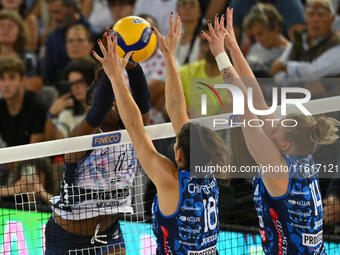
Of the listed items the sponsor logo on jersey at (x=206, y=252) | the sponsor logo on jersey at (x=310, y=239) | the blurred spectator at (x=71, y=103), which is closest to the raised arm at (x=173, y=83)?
the sponsor logo on jersey at (x=206, y=252)

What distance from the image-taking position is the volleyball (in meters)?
4.61

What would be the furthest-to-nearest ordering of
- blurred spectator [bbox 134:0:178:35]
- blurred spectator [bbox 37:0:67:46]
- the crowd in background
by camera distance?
blurred spectator [bbox 37:0:67:46] < blurred spectator [bbox 134:0:178:35] < the crowd in background

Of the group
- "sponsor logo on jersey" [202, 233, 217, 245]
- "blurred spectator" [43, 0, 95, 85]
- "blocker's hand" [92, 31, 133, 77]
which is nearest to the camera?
"blocker's hand" [92, 31, 133, 77]

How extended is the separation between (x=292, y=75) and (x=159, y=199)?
4.02 metres

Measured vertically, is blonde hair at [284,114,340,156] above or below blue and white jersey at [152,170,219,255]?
above

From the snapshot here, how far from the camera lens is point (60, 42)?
31.0ft

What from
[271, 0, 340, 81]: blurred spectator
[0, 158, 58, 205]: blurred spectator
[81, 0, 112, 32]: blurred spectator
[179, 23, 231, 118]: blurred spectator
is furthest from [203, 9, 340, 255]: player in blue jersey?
[81, 0, 112, 32]: blurred spectator

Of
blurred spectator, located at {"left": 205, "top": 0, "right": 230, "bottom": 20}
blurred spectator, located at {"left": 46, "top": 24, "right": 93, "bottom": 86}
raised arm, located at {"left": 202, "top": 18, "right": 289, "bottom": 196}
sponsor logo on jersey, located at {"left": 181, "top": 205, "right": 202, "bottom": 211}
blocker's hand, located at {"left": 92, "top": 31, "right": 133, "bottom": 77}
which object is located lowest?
sponsor logo on jersey, located at {"left": 181, "top": 205, "right": 202, "bottom": 211}

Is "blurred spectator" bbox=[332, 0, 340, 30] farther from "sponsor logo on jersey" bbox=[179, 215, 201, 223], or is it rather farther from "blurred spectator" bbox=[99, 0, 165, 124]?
"sponsor logo on jersey" bbox=[179, 215, 201, 223]

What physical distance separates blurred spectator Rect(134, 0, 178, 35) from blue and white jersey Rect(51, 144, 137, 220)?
4032mm

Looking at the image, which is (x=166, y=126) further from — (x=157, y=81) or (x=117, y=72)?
(x=157, y=81)

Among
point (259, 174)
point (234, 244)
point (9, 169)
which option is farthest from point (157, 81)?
point (259, 174)

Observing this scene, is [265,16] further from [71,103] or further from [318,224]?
[318,224]

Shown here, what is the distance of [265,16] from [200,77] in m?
1.17
